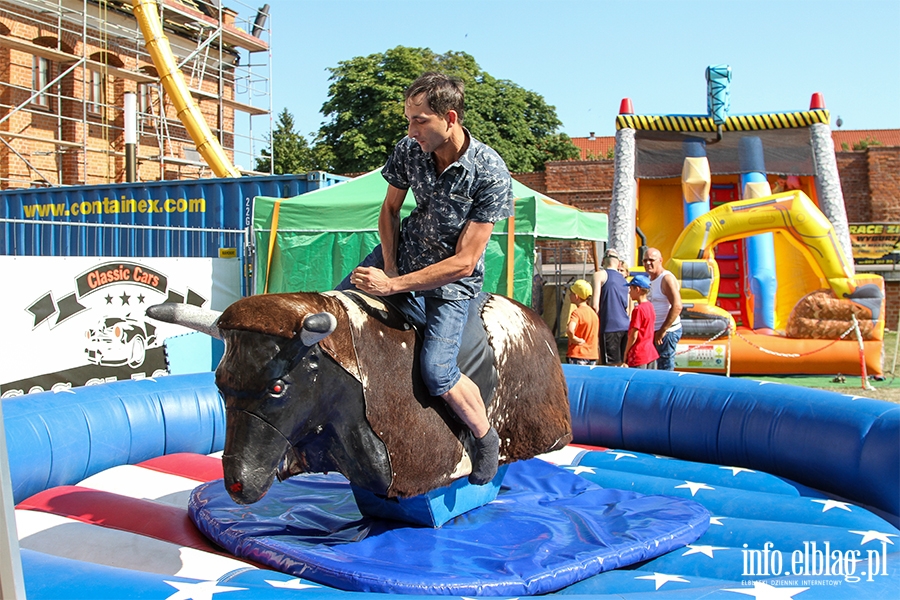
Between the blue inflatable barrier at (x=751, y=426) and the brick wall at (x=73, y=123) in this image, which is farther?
the brick wall at (x=73, y=123)

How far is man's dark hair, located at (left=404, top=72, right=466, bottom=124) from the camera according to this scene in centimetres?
284

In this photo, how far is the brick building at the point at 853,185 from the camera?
23044 millimetres

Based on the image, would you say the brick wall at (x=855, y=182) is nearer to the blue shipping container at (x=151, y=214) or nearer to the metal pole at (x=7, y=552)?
the blue shipping container at (x=151, y=214)

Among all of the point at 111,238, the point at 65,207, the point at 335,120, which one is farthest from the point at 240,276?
the point at 335,120

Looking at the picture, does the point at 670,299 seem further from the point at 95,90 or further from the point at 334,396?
the point at 95,90

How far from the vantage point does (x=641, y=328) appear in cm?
605

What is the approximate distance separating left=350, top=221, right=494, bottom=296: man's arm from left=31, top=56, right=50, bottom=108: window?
58.4 ft

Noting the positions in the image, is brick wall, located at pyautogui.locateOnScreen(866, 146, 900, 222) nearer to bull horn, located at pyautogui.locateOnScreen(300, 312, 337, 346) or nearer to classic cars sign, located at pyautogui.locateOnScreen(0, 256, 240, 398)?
classic cars sign, located at pyautogui.locateOnScreen(0, 256, 240, 398)

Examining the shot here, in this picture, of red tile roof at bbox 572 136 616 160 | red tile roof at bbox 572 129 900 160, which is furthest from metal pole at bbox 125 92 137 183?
red tile roof at bbox 572 136 616 160

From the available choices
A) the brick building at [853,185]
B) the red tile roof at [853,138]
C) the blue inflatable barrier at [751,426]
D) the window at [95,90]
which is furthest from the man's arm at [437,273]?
the red tile roof at [853,138]

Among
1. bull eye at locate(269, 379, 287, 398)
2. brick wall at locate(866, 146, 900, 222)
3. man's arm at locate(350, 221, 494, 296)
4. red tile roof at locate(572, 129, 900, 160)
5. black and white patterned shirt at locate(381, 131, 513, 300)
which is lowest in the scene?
bull eye at locate(269, 379, 287, 398)

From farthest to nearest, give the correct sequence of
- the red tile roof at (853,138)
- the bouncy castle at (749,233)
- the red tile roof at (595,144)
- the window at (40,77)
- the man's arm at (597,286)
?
the red tile roof at (595,144), the red tile roof at (853,138), the window at (40,77), the bouncy castle at (749,233), the man's arm at (597,286)

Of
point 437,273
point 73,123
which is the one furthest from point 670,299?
point 73,123

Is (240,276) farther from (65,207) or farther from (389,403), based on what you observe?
(389,403)
